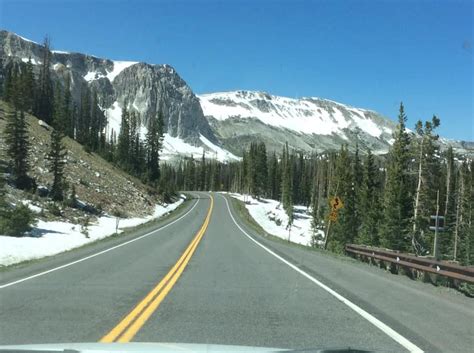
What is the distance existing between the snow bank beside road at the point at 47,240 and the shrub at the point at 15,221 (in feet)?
1.73

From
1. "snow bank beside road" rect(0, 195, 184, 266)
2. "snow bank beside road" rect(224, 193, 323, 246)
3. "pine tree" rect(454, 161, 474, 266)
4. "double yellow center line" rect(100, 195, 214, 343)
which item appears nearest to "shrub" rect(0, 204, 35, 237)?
"snow bank beside road" rect(0, 195, 184, 266)

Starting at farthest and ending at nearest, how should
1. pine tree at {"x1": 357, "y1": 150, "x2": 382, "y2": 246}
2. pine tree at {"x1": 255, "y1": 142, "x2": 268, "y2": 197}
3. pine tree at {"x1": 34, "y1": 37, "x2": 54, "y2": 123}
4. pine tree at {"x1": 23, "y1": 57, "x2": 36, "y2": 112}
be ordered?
1. pine tree at {"x1": 255, "y1": 142, "x2": 268, "y2": 197}
2. pine tree at {"x1": 34, "y1": 37, "x2": 54, "y2": 123}
3. pine tree at {"x1": 23, "y1": 57, "x2": 36, "y2": 112}
4. pine tree at {"x1": 357, "y1": 150, "x2": 382, "y2": 246}

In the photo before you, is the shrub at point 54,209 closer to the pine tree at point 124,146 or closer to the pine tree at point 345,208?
the pine tree at point 345,208

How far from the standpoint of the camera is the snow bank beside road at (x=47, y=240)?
2034 cm

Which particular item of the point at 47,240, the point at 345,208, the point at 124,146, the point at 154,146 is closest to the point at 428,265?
the point at 47,240

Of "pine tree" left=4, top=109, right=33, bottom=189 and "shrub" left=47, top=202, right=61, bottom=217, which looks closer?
"shrub" left=47, top=202, right=61, bottom=217

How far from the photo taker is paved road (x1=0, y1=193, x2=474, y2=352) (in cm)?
713

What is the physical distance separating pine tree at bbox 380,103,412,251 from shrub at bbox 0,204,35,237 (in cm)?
2849

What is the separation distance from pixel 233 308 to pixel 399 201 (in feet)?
127

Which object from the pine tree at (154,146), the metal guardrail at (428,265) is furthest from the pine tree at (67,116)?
the metal guardrail at (428,265)

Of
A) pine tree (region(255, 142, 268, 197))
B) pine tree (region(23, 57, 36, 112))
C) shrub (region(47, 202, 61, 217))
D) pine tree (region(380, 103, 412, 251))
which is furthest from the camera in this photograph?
pine tree (region(255, 142, 268, 197))

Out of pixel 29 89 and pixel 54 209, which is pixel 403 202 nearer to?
pixel 54 209

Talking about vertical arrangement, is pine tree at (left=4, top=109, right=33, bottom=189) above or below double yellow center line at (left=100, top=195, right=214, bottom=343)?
above

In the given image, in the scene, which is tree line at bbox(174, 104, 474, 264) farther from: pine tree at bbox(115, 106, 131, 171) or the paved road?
pine tree at bbox(115, 106, 131, 171)
